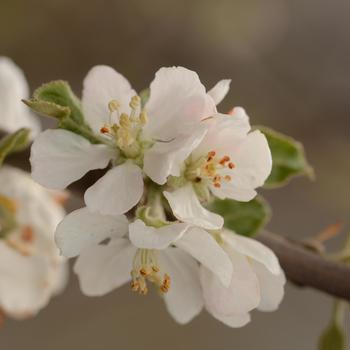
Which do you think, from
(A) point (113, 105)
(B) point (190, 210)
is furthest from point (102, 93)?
(B) point (190, 210)

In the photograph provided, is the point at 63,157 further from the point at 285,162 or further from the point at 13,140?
the point at 285,162

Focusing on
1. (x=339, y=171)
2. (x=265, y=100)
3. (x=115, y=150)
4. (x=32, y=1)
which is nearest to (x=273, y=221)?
(x=265, y=100)

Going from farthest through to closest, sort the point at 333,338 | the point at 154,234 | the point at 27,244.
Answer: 1. the point at 27,244
2. the point at 333,338
3. the point at 154,234

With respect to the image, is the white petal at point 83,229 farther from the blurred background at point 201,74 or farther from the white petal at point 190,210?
the blurred background at point 201,74

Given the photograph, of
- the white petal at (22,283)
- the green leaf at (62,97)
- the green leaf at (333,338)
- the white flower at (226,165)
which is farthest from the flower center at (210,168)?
the white petal at (22,283)

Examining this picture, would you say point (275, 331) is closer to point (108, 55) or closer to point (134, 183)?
point (108, 55)

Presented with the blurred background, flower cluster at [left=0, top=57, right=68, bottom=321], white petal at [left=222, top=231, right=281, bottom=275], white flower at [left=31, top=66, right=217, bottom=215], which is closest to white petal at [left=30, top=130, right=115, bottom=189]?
white flower at [left=31, top=66, right=217, bottom=215]

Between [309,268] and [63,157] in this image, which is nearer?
[63,157]
